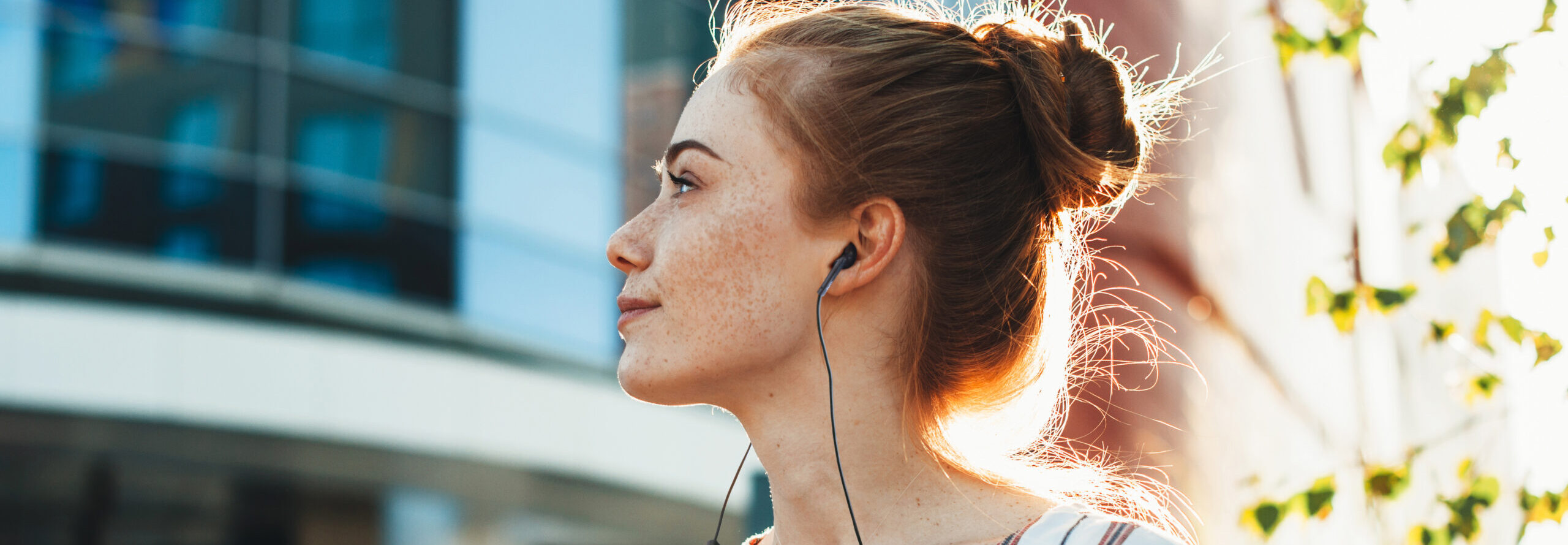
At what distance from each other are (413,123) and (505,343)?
143cm

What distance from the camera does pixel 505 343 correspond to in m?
7.65

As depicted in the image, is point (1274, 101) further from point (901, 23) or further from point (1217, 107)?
point (901, 23)

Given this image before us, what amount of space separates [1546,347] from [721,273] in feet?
4.81

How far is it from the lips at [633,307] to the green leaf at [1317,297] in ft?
4.72

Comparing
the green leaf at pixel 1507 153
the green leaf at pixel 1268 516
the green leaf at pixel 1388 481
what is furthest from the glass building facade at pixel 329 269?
the green leaf at pixel 1507 153

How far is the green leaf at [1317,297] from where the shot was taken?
2.29 metres

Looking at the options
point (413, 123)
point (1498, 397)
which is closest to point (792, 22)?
point (1498, 397)

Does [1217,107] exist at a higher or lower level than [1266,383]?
higher

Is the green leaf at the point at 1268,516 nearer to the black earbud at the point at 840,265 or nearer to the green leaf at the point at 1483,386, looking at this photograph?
the green leaf at the point at 1483,386

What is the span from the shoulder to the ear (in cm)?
31

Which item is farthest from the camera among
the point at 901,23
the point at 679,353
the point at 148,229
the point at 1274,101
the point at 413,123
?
the point at 413,123

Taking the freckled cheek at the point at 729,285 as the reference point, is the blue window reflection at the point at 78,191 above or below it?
above

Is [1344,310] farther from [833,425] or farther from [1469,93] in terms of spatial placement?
[833,425]

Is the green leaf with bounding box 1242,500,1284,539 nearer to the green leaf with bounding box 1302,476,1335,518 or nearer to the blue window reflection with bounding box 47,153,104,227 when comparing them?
the green leaf with bounding box 1302,476,1335,518
